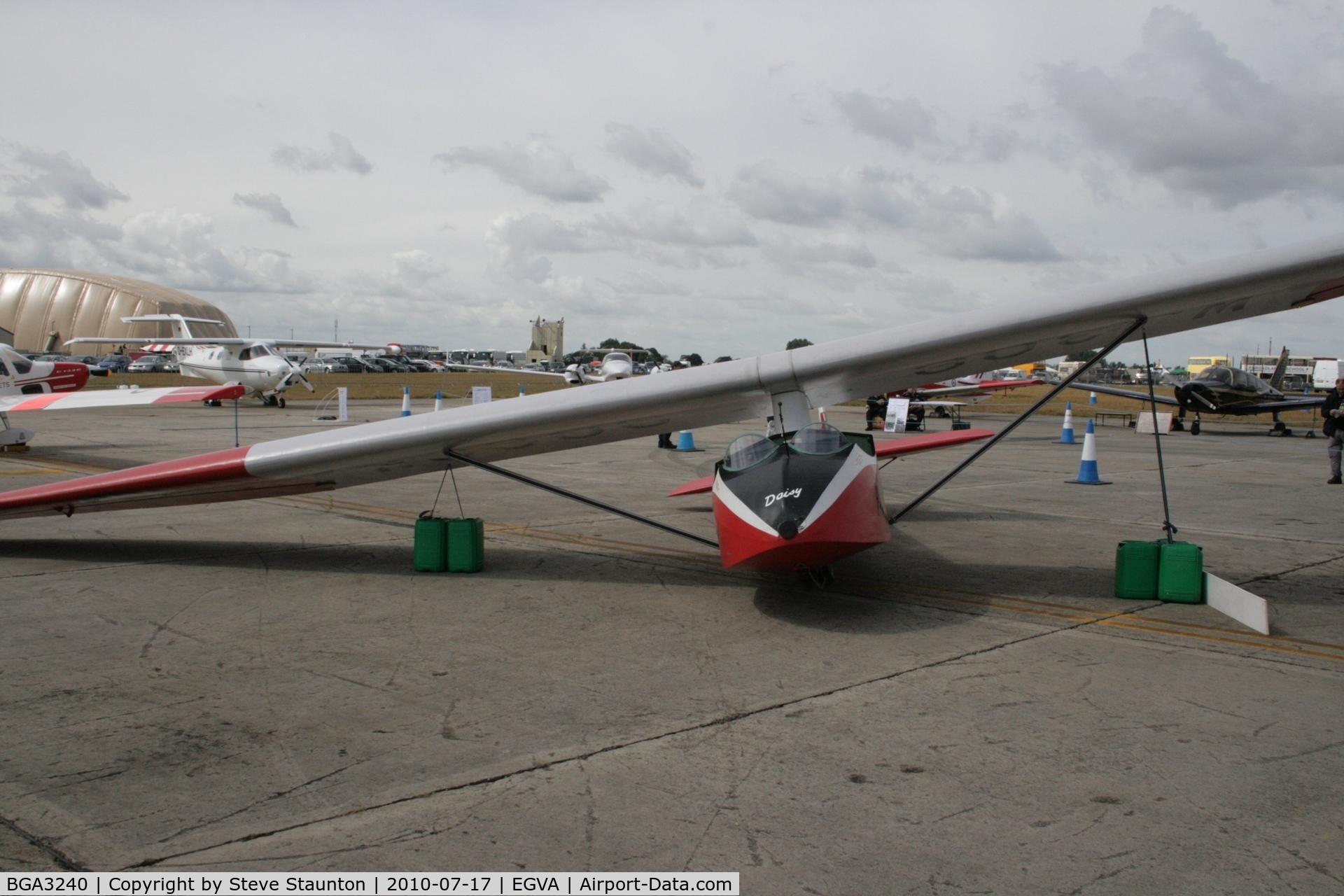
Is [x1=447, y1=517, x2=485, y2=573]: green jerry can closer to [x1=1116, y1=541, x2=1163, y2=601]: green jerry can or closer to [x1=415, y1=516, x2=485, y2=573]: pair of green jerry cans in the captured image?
[x1=415, y1=516, x2=485, y2=573]: pair of green jerry cans

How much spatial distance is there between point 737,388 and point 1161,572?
14.0 feet

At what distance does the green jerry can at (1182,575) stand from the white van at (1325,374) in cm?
7135

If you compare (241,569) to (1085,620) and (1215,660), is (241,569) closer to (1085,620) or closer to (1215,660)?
(1085,620)

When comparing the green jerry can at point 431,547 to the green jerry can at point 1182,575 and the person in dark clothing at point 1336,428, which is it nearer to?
the green jerry can at point 1182,575

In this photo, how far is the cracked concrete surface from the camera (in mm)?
3977

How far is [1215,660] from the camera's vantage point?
670 centimetres

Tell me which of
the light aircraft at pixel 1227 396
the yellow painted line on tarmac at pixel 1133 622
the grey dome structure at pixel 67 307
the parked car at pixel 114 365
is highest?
the grey dome structure at pixel 67 307

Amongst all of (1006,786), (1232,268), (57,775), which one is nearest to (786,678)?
(1006,786)

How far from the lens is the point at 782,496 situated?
754 centimetres

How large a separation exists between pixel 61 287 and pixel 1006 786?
170 metres

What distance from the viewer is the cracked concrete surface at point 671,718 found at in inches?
157

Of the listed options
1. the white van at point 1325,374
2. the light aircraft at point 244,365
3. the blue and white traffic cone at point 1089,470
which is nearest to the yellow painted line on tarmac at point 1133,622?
the blue and white traffic cone at point 1089,470

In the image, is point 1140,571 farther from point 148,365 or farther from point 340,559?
point 148,365

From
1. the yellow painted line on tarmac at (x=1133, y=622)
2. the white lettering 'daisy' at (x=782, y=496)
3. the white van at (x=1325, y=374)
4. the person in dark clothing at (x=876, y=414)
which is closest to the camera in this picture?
the yellow painted line on tarmac at (x=1133, y=622)
